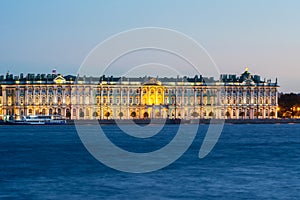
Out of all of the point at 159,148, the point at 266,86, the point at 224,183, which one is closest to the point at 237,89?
the point at 266,86

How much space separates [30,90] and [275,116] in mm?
32962

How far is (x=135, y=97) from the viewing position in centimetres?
10406

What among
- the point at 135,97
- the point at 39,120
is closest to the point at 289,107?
the point at 135,97

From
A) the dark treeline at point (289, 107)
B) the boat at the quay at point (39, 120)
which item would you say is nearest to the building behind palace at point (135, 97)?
the boat at the quay at point (39, 120)

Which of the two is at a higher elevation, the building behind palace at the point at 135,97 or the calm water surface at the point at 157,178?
the building behind palace at the point at 135,97

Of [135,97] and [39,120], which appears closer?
[39,120]

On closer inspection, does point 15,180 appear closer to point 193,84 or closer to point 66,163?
point 66,163

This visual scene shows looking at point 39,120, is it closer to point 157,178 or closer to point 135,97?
point 135,97

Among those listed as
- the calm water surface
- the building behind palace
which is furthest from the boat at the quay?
the calm water surface

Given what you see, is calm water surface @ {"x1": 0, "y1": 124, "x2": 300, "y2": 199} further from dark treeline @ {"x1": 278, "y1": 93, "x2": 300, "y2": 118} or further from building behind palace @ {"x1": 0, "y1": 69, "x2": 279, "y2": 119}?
dark treeline @ {"x1": 278, "y1": 93, "x2": 300, "y2": 118}

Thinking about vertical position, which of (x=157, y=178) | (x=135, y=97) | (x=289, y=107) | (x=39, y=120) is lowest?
(x=157, y=178)

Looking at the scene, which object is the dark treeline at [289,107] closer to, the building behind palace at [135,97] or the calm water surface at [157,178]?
the building behind palace at [135,97]

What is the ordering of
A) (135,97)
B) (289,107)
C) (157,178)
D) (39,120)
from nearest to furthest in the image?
(157,178) → (39,120) → (135,97) → (289,107)

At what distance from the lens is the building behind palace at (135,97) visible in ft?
335
